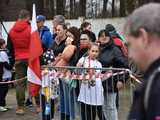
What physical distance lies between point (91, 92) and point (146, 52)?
535 centimetres

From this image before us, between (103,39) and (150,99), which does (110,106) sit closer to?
(103,39)

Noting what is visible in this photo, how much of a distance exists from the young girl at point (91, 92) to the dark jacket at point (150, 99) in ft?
17.1

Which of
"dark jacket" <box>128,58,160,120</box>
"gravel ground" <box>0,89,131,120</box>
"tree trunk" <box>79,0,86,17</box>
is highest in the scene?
"tree trunk" <box>79,0,86,17</box>

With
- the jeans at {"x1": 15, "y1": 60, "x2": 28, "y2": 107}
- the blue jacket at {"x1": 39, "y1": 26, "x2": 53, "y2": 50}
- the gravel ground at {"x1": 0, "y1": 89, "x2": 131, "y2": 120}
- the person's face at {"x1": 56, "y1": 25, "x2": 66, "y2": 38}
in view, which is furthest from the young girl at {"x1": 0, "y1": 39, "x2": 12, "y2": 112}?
the person's face at {"x1": 56, "y1": 25, "x2": 66, "y2": 38}

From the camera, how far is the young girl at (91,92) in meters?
7.55

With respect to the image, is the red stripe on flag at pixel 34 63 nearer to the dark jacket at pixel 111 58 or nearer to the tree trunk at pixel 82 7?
the dark jacket at pixel 111 58

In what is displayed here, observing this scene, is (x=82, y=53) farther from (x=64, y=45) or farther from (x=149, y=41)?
(x=149, y=41)

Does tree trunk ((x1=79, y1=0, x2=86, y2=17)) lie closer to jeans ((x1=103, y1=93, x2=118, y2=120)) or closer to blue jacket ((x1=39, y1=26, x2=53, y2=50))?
blue jacket ((x1=39, y1=26, x2=53, y2=50))

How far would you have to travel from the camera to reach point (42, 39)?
33.7 feet

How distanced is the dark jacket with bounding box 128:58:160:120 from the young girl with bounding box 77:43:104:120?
5.20 metres

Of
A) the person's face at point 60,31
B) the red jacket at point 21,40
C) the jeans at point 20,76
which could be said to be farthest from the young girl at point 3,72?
the person's face at point 60,31

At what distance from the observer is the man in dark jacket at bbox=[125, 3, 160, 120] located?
2183 millimetres

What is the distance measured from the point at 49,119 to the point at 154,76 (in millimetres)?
6860

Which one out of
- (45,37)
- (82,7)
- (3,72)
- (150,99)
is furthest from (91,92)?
(82,7)
